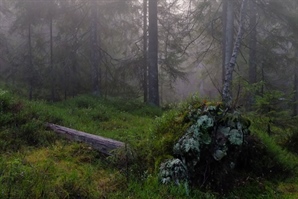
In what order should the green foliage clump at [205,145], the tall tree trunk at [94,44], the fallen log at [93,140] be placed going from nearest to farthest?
the green foliage clump at [205,145] < the fallen log at [93,140] < the tall tree trunk at [94,44]

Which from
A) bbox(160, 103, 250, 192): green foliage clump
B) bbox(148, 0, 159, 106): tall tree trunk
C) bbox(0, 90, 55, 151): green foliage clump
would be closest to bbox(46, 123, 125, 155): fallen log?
bbox(0, 90, 55, 151): green foliage clump

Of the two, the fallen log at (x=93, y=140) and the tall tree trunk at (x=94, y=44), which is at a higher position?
the tall tree trunk at (x=94, y=44)

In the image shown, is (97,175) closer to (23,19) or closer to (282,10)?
(282,10)

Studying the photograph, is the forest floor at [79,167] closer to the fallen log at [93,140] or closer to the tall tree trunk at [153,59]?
the fallen log at [93,140]

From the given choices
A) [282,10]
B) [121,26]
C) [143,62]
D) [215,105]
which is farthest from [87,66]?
[215,105]

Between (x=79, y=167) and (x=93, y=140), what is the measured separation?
117 centimetres

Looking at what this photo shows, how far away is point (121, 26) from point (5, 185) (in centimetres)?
1578

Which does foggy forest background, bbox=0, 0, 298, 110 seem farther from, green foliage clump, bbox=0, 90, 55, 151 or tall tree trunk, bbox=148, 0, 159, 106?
green foliage clump, bbox=0, 90, 55, 151

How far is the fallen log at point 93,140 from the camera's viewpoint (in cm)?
592

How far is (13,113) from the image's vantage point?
23.9ft

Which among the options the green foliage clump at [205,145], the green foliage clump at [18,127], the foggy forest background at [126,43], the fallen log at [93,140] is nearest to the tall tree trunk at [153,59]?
the foggy forest background at [126,43]

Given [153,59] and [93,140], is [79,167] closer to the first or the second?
[93,140]

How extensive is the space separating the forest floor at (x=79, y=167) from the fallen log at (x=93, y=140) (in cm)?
17

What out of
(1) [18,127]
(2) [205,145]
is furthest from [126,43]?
(2) [205,145]
